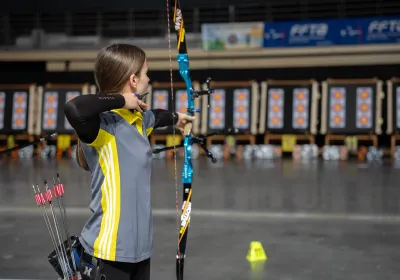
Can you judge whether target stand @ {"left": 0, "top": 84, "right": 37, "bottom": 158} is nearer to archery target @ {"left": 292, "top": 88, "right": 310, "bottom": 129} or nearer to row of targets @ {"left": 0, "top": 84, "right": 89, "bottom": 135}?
row of targets @ {"left": 0, "top": 84, "right": 89, "bottom": 135}

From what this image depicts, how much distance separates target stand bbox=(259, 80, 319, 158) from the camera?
11.6 meters

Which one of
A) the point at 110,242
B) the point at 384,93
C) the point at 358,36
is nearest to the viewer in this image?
the point at 110,242

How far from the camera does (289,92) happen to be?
38.7 feet

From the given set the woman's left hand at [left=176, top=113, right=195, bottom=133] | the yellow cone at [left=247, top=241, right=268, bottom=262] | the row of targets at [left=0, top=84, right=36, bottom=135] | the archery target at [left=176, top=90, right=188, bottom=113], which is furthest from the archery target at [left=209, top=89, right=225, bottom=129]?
the woman's left hand at [left=176, top=113, right=195, bottom=133]

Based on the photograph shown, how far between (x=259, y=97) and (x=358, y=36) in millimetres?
2191

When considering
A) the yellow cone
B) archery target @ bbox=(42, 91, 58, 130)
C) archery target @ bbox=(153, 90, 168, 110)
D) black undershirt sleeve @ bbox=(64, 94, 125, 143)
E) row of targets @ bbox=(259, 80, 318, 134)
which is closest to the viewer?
black undershirt sleeve @ bbox=(64, 94, 125, 143)

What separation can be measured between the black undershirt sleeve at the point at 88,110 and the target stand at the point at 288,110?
1000 centimetres

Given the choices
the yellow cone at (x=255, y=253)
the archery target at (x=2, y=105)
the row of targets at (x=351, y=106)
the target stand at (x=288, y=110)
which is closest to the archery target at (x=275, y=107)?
the target stand at (x=288, y=110)

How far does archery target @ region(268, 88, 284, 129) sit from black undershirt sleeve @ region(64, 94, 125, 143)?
10.3 m

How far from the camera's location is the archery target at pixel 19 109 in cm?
1246

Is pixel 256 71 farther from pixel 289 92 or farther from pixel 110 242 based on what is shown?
pixel 110 242

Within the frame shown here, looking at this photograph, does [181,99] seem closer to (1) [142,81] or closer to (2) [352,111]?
(2) [352,111]

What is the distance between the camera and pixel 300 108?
11.8m

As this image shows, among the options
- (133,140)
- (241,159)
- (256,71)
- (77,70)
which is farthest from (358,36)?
(133,140)
